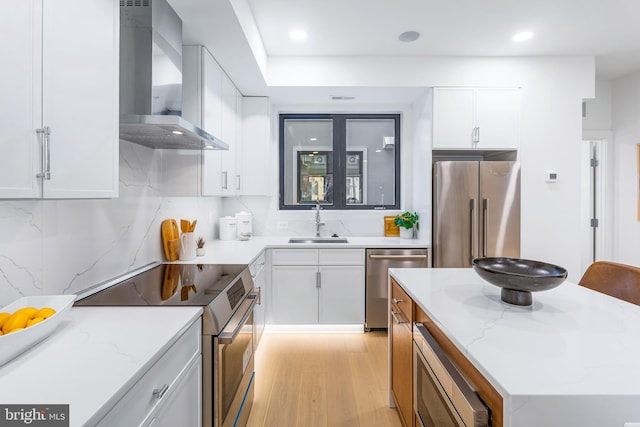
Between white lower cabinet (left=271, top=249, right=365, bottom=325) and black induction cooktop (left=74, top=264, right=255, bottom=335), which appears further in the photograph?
white lower cabinet (left=271, top=249, right=365, bottom=325)

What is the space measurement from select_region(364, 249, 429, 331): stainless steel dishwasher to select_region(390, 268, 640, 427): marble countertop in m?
1.58

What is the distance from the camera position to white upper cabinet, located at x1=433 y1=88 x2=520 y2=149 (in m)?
3.08

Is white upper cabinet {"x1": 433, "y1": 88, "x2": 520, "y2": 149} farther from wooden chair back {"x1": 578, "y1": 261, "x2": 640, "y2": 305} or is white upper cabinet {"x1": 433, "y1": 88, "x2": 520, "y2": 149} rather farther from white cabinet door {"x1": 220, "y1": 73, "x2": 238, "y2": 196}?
white cabinet door {"x1": 220, "y1": 73, "x2": 238, "y2": 196}

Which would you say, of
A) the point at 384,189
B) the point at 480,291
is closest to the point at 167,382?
the point at 480,291

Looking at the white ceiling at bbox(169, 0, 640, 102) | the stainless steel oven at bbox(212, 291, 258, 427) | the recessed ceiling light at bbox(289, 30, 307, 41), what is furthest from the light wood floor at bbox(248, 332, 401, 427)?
the recessed ceiling light at bbox(289, 30, 307, 41)

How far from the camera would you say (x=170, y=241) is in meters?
2.26

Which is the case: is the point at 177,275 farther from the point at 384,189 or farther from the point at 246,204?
the point at 384,189

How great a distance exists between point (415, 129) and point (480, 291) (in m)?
2.52

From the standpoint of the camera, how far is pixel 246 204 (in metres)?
3.71

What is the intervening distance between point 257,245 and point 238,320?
1438 mm

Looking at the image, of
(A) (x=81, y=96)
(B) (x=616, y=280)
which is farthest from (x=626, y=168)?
(A) (x=81, y=96)

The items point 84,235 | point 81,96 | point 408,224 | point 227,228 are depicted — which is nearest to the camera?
point 81,96

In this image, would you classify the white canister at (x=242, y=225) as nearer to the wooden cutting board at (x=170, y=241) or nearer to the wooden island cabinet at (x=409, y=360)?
the wooden cutting board at (x=170, y=241)

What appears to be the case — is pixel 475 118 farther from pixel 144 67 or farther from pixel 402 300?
pixel 144 67
